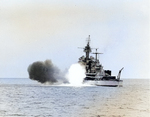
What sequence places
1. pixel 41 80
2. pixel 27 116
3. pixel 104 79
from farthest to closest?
pixel 41 80
pixel 104 79
pixel 27 116

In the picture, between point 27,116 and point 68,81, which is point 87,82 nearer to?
point 68,81

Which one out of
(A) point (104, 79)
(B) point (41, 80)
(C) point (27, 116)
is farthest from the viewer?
(B) point (41, 80)

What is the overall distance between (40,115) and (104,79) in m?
74.8

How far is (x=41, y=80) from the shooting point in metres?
120

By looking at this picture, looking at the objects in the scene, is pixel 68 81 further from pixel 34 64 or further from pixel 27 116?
pixel 27 116

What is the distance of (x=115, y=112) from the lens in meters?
40.5

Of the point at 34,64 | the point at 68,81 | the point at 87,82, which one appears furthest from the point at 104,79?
the point at 34,64

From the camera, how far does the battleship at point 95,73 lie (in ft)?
363

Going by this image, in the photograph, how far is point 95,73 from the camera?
373 ft

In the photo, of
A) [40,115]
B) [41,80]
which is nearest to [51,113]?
[40,115]

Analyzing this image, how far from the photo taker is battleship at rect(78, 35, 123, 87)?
11075cm

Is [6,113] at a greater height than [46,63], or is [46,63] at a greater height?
[46,63]

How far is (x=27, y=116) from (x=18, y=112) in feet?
10.5

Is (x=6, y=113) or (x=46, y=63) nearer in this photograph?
(x=6, y=113)
